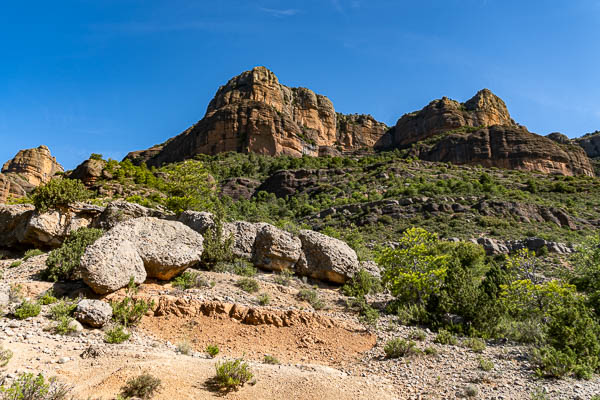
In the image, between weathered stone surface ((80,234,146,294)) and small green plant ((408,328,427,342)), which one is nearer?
weathered stone surface ((80,234,146,294))

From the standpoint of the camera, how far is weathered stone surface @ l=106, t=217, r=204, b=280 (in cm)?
987

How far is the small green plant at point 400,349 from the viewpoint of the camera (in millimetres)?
8164

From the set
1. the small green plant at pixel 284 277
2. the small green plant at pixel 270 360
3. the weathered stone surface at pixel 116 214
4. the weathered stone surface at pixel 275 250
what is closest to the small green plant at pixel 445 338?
the small green plant at pixel 270 360

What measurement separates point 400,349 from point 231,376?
4247 mm

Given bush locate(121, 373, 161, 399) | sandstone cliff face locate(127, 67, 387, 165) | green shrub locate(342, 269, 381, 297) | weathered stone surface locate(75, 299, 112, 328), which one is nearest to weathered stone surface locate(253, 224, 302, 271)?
green shrub locate(342, 269, 381, 297)

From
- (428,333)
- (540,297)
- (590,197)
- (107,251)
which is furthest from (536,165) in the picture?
(107,251)

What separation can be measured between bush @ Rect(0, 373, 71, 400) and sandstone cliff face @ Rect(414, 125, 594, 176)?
7885cm

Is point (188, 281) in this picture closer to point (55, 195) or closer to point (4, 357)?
point (4, 357)

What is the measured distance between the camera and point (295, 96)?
108 m

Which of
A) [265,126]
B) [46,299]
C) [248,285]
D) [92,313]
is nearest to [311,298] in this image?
[248,285]

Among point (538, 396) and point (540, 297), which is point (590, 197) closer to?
point (540, 297)

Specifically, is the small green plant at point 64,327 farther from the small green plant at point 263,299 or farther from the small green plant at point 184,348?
the small green plant at point 263,299

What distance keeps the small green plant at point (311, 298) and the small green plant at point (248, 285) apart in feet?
4.69

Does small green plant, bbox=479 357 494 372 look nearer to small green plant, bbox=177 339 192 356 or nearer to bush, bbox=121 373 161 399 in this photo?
small green plant, bbox=177 339 192 356
